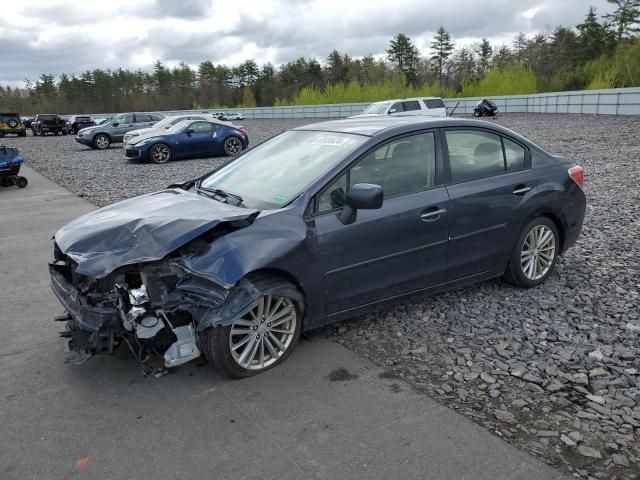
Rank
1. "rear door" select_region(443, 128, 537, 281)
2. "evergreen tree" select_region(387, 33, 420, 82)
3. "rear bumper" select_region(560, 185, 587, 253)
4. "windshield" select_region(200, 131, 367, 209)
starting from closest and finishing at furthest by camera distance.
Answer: "windshield" select_region(200, 131, 367, 209) → "rear door" select_region(443, 128, 537, 281) → "rear bumper" select_region(560, 185, 587, 253) → "evergreen tree" select_region(387, 33, 420, 82)

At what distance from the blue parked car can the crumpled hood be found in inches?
554

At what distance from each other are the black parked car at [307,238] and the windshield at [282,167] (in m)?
0.02

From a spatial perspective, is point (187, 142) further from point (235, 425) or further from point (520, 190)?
point (235, 425)

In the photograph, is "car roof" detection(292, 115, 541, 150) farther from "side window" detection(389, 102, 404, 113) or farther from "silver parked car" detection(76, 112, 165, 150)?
"silver parked car" detection(76, 112, 165, 150)

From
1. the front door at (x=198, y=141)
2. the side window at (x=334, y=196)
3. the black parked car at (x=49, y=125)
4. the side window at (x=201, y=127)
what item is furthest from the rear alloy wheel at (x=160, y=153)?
the black parked car at (x=49, y=125)

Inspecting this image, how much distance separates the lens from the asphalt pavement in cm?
282

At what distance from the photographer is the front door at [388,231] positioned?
3938 mm

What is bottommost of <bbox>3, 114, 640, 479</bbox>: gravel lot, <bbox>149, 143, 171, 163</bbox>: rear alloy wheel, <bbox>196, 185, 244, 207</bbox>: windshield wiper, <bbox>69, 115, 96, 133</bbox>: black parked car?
<bbox>3, 114, 640, 479</bbox>: gravel lot

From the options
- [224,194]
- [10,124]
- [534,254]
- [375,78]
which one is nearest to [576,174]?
[534,254]

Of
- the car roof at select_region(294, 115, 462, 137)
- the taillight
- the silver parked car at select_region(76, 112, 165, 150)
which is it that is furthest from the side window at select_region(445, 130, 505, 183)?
the silver parked car at select_region(76, 112, 165, 150)

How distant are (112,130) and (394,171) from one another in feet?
76.8

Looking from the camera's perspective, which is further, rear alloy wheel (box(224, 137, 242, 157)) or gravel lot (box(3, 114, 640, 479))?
rear alloy wheel (box(224, 137, 242, 157))

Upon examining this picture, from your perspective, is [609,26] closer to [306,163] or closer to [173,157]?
[173,157]

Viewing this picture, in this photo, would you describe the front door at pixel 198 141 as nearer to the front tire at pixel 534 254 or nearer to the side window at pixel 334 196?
the front tire at pixel 534 254
